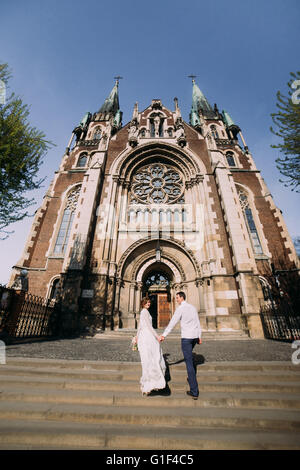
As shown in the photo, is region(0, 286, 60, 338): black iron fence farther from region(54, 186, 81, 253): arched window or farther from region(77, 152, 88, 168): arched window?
region(77, 152, 88, 168): arched window

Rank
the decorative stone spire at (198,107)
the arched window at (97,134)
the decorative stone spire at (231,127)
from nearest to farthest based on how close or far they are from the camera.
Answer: the arched window at (97,134) < the decorative stone spire at (231,127) < the decorative stone spire at (198,107)

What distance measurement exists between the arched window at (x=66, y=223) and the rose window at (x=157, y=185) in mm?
5165

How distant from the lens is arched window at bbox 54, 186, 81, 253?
1373 cm

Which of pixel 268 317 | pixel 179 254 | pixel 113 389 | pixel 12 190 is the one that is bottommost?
pixel 113 389

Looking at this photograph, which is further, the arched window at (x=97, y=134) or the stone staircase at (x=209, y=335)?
the arched window at (x=97, y=134)

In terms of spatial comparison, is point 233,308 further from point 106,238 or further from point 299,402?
point 106,238

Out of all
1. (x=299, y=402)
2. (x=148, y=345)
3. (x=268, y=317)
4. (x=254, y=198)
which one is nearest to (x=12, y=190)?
(x=148, y=345)

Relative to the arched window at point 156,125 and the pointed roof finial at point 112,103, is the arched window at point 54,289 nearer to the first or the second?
the arched window at point 156,125

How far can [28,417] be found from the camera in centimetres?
262

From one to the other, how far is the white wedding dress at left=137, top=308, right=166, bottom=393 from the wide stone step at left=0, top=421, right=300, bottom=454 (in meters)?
0.77

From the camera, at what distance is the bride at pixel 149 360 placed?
3089mm

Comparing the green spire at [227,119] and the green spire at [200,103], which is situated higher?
the green spire at [200,103]

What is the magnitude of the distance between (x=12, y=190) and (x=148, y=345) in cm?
812

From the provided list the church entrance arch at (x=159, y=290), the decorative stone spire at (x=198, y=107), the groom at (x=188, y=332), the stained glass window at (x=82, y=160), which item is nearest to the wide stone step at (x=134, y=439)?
the groom at (x=188, y=332)
